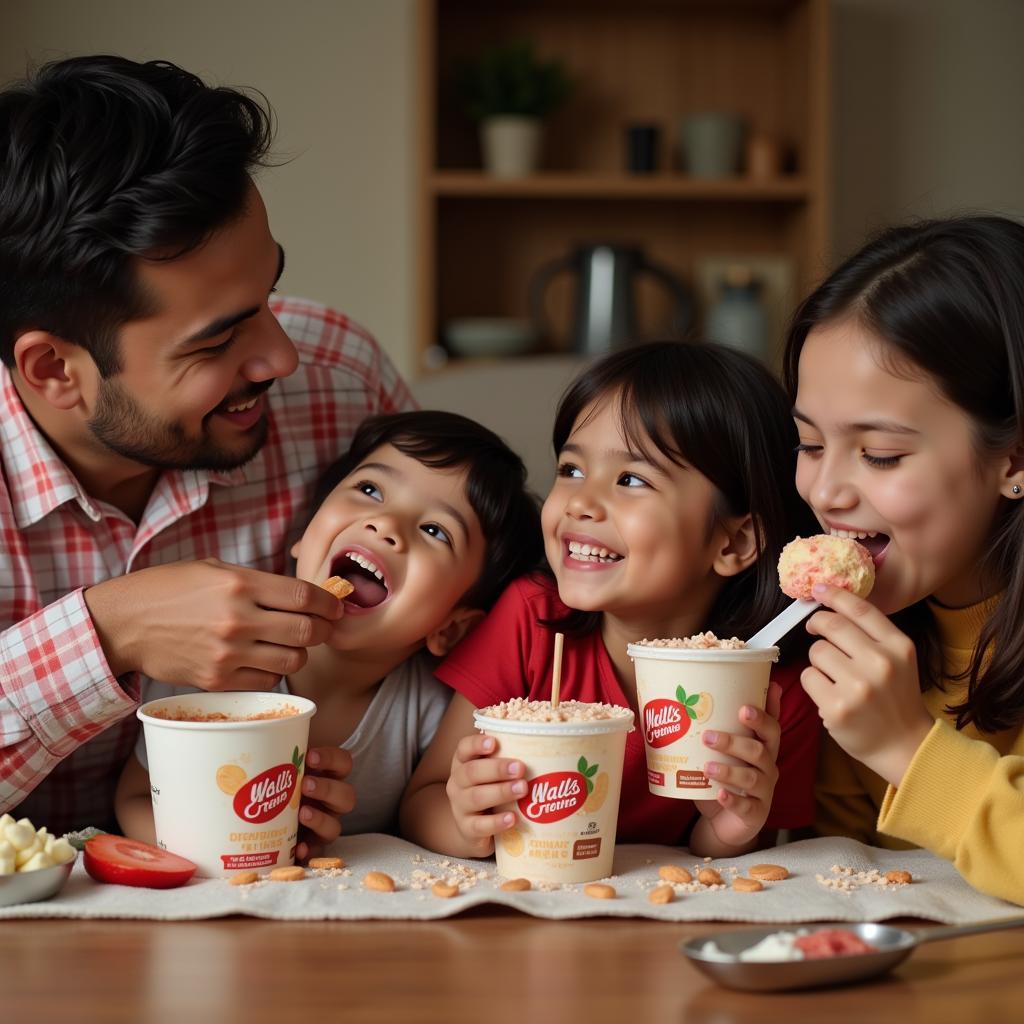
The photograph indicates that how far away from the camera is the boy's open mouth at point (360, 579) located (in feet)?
5.17

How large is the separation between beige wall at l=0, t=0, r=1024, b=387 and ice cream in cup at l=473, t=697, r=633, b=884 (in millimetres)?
2984

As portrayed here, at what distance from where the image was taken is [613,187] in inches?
155

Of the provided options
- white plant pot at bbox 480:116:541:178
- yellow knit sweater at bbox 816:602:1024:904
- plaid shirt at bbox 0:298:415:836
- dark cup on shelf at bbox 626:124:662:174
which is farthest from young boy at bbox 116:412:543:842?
dark cup on shelf at bbox 626:124:662:174

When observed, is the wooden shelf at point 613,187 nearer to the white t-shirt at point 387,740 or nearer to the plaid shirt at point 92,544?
the plaid shirt at point 92,544

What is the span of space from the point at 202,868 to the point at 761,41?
148 inches

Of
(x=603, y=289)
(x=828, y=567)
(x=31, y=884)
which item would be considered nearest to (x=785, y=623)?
(x=828, y=567)

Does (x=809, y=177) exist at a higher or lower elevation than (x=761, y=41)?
lower

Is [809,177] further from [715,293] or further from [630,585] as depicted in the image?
[630,585]

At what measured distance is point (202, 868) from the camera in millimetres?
1208

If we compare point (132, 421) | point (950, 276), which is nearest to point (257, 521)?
point (132, 421)

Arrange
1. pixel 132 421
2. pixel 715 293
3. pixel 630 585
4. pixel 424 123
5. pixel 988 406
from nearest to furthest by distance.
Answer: pixel 988 406
pixel 630 585
pixel 132 421
pixel 424 123
pixel 715 293

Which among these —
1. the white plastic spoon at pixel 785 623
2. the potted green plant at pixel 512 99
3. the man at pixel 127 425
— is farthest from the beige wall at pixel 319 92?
the white plastic spoon at pixel 785 623

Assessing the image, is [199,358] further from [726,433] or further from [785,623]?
[785,623]

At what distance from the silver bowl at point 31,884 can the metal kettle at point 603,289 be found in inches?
118
